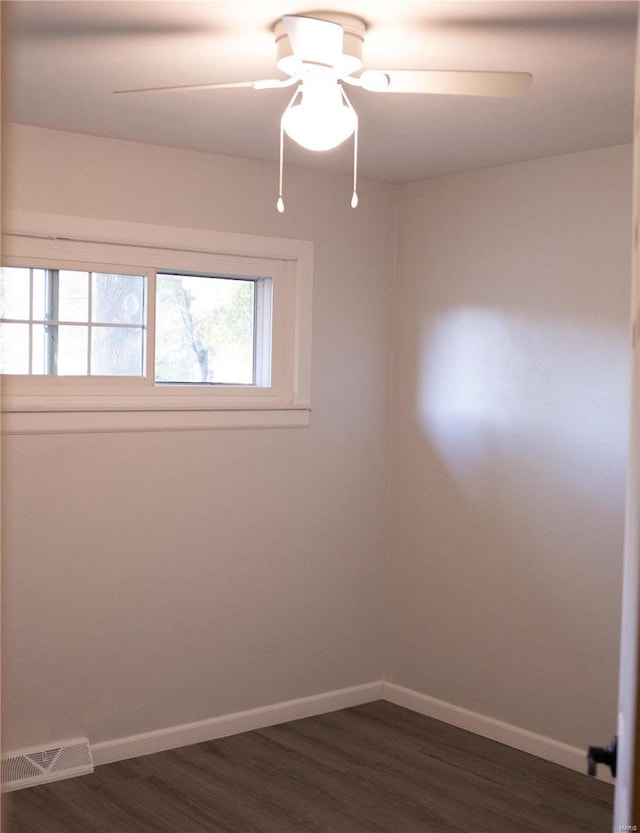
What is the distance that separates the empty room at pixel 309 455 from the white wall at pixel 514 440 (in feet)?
0.05

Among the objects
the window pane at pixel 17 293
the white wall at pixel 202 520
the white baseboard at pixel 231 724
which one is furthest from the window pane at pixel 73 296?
the white baseboard at pixel 231 724

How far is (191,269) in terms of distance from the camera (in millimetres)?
4008

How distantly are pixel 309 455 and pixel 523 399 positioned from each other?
3.27 ft

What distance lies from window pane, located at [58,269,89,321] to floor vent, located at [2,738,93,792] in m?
1.66

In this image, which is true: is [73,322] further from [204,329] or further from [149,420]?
[204,329]

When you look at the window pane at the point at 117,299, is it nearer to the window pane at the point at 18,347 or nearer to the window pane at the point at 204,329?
the window pane at the point at 204,329

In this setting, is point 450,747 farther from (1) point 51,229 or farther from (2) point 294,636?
(1) point 51,229

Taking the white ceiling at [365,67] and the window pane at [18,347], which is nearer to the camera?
the white ceiling at [365,67]

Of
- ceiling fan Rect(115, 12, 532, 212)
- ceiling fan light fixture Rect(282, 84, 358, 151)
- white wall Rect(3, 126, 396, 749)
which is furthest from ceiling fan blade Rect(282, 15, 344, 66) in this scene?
white wall Rect(3, 126, 396, 749)

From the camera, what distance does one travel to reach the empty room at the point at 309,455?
3.44 meters

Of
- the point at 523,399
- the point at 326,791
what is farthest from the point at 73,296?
the point at 326,791

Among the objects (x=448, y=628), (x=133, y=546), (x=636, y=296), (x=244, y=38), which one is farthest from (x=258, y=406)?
(x=636, y=296)

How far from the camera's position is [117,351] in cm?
387

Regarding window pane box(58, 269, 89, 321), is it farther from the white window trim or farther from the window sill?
the window sill
